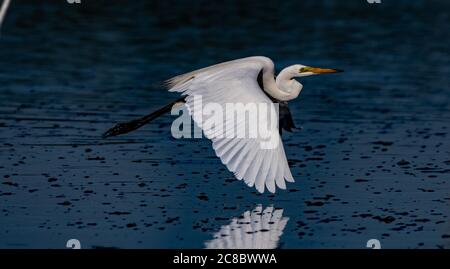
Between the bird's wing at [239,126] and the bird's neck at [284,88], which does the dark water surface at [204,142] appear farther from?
the bird's neck at [284,88]

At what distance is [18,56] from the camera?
16.5m

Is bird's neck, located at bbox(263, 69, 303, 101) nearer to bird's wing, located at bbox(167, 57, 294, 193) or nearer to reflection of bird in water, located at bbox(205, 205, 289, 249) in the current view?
bird's wing, located at bbox(167, 57, 294, 193)

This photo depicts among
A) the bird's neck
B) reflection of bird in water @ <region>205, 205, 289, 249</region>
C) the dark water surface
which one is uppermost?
the bird's neck

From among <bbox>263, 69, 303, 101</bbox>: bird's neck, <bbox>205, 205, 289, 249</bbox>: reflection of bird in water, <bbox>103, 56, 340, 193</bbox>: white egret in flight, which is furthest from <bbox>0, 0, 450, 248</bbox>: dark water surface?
<bbox>263, 69, 303, 101</bbox>: bird's neck

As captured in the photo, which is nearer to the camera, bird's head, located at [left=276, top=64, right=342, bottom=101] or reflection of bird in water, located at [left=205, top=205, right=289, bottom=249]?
reflection of bird in water, located at [left=205, top=205, right=289, bottom=249]

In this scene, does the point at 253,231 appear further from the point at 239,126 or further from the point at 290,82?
the point at 290,82

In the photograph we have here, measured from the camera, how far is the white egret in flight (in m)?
7.57

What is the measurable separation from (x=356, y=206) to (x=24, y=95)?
18.9ft

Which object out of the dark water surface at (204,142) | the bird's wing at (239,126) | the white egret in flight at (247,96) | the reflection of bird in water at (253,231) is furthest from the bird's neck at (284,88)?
the reflection of bird in water at (253,231)

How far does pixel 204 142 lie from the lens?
1080 centimetres

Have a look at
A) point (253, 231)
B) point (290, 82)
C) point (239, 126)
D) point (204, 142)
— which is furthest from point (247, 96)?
point (204, 142)

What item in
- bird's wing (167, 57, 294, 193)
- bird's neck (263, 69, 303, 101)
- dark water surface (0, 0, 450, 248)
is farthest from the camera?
bird's neck (263, 69, 303, 101)

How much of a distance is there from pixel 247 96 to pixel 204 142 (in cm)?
281

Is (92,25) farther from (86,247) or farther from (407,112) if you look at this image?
(86,247)
